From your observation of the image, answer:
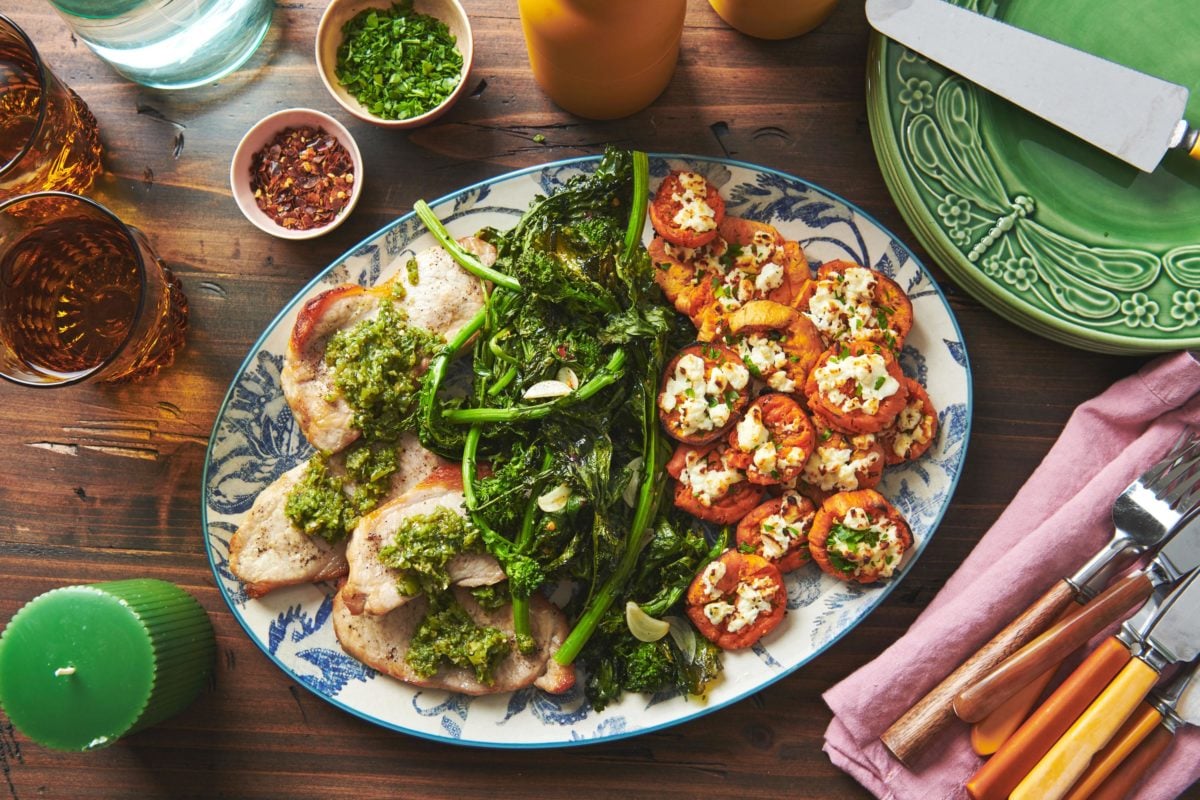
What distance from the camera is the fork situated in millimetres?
2900

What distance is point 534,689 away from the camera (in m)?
3.04

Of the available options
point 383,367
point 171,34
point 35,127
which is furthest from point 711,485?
point 35,127

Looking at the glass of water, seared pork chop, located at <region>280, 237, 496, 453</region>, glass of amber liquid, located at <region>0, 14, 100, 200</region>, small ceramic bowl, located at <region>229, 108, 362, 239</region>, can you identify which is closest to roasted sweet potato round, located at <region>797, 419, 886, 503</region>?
seared pork chop, located at <region>280, 237, 496, 453</region>

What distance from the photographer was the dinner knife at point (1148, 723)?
9.27 ft

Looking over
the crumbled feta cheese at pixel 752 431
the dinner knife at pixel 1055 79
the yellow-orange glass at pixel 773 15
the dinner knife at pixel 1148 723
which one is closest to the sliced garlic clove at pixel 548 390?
the crumbled feta cheese at pixel 752 431

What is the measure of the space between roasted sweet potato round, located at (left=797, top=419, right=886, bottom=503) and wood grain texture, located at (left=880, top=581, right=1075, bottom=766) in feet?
2.19

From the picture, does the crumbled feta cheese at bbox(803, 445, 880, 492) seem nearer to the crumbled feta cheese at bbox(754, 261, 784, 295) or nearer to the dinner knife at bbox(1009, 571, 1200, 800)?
the crumbled feta cheese at bbox(754, 261, 784, 295)

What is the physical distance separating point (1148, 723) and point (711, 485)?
1.60 meters

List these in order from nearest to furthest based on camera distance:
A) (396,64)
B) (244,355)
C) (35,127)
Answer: (35,127)
(396,64)
(244,355)

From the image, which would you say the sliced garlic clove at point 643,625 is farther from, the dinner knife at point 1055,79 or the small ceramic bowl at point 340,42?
the dinner knife at point 1055,79

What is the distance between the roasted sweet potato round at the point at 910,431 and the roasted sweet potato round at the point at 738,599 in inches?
22.4

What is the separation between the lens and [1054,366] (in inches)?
125

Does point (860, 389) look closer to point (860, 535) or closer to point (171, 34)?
point (860, 535)

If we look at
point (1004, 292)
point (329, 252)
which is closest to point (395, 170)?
point (329, 252)
